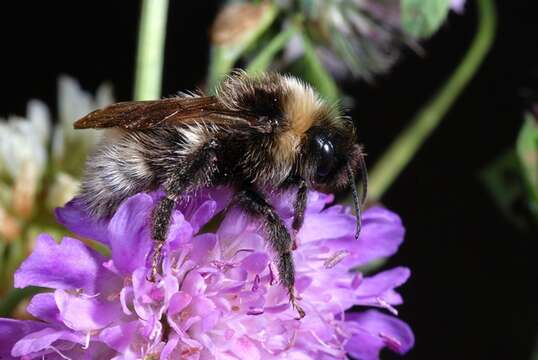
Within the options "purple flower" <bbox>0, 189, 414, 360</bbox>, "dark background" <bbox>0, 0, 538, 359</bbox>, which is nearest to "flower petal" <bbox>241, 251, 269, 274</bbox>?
"purple flower" <bbox>0, 189, 414, 360</bbox>

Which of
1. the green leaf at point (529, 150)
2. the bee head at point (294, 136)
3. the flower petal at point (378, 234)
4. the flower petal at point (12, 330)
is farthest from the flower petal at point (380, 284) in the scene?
the green leaf at point (529, 150)

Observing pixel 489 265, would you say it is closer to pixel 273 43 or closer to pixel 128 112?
pixel 273 43

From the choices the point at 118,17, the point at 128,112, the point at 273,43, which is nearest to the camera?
the point at 128,112

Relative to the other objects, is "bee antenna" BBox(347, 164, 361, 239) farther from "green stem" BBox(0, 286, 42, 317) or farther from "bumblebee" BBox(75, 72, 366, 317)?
"green stem" BBox(0, 286, 42, 317)

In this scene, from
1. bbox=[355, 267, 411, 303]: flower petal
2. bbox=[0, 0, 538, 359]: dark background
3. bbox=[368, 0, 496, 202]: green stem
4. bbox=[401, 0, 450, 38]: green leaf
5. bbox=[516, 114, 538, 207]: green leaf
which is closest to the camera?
bbox=[355, 267, 411, 303]: flower petal

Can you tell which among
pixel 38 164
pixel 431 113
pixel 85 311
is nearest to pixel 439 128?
pixel 431 113

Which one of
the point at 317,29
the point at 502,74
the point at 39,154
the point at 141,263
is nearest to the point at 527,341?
the point at 502,74
